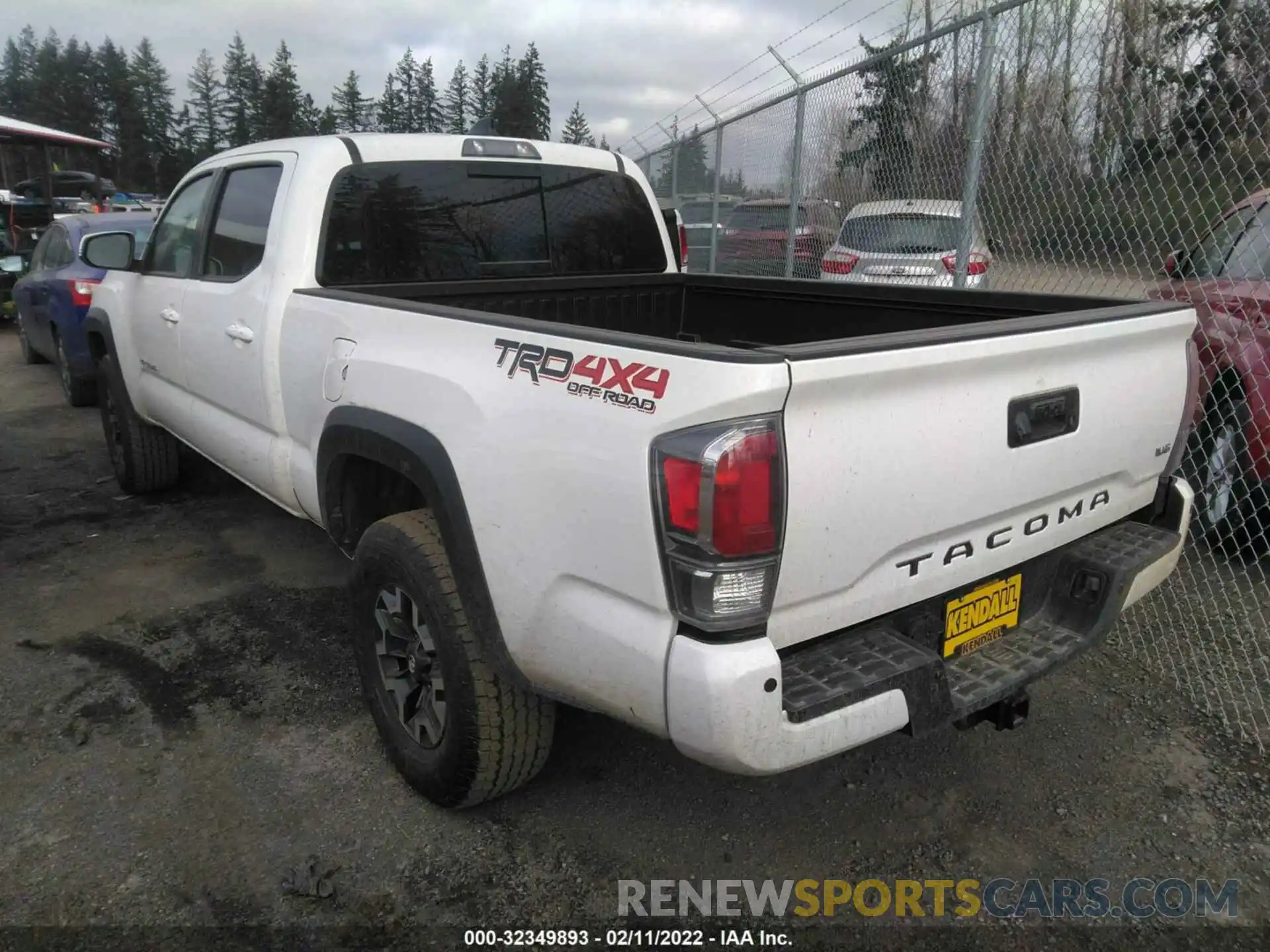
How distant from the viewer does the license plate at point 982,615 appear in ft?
7.60

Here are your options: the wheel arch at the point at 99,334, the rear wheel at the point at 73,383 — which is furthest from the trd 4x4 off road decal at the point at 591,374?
the rear wheel at the point at 73,383

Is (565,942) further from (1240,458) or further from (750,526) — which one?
(1240,458)

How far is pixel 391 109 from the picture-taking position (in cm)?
6338

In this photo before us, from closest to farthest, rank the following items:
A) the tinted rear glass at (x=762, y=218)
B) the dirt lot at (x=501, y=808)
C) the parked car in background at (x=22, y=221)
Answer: the dirt lot at (x=501, y=808) < the tinted rear glass at (x=762, y=218) < the parked car in background at (x=22, y=221)

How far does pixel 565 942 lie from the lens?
2.25 metres

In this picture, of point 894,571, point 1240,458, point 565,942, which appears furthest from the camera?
point 1240,458

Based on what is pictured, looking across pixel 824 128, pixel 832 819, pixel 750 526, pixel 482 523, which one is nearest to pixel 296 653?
pixel 482 523

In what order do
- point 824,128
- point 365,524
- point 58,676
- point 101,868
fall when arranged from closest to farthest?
point 101,868
point 365,524
point 58,676
point 824,128

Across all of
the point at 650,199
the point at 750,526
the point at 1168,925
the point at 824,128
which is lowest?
the point at 1168,925

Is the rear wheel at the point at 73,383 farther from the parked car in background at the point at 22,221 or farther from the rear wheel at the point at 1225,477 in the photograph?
the rear wheel at the point at 1225,477

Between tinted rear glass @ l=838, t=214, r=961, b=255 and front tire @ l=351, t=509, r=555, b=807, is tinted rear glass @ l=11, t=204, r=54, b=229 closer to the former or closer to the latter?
tinted rear glass @ l=838, t=214, r=961, b=255

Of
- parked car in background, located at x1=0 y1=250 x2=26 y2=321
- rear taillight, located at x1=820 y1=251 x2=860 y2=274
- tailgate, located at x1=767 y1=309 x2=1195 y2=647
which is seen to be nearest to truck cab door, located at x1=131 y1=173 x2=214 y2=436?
A: tailgate, located at x1=767 y1=309 x2=1195 y2=647

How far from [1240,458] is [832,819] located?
114 inches

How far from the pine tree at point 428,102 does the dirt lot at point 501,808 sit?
203 ft
